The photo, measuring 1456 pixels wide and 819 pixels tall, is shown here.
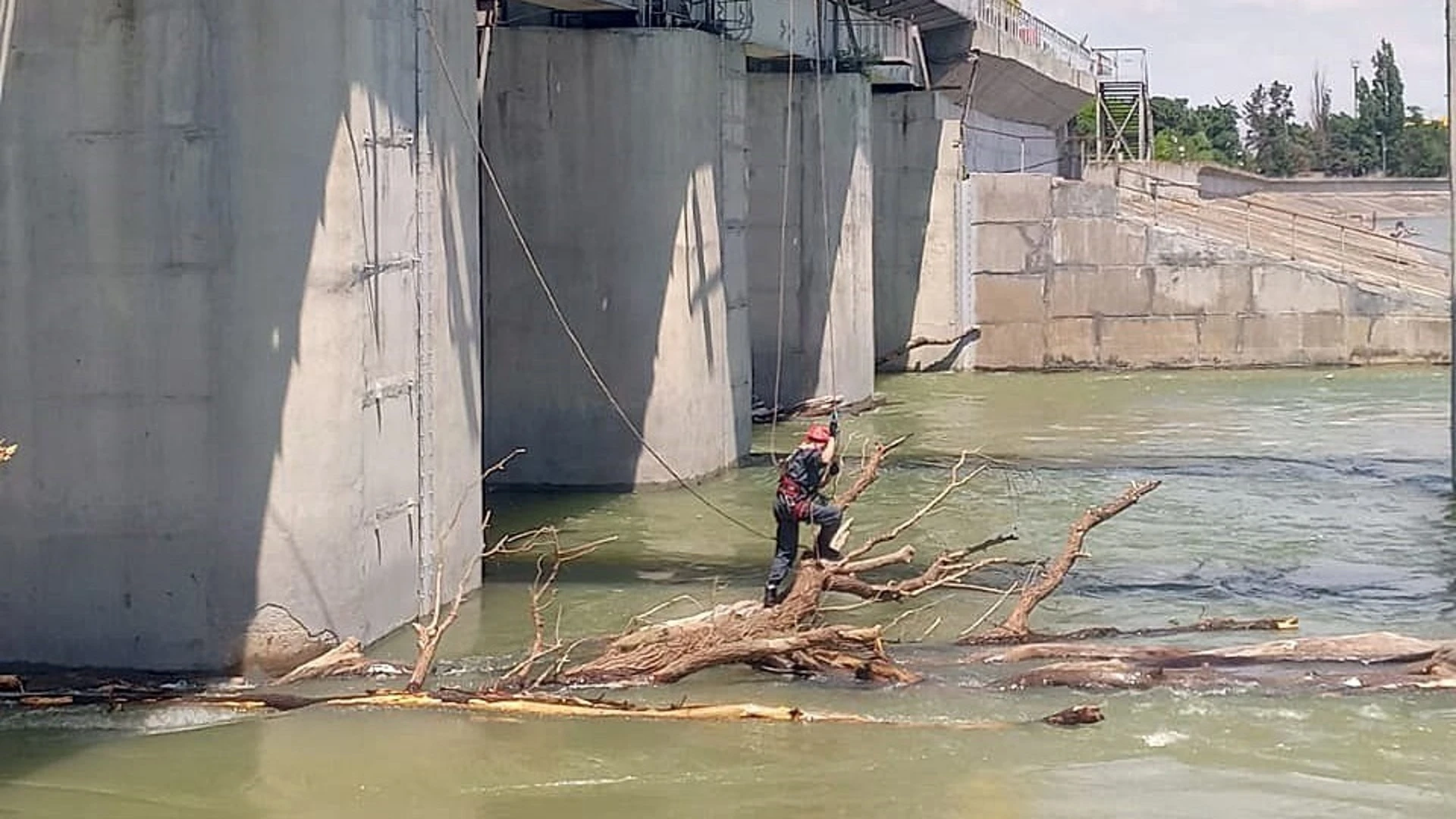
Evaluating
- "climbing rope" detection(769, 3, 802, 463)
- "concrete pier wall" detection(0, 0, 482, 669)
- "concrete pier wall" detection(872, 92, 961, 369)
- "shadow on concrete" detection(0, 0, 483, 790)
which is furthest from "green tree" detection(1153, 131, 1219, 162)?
"shadow on concrete" detection(0, 0, 483, 790)

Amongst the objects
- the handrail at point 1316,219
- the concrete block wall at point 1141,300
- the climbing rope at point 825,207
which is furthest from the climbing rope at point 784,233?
the handrail at point 1316,219

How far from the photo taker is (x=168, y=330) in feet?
48.9

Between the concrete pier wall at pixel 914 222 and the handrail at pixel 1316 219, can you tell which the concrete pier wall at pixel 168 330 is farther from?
the handrail at pixel 1316 219

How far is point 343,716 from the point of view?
14.3 metres

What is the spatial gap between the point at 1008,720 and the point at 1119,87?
57.3 metres

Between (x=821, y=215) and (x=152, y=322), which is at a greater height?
(x=821, y=215)

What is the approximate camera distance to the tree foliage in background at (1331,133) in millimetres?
121938

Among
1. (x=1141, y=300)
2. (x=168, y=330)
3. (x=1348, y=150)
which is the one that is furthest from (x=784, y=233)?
(x=1348, y=150)

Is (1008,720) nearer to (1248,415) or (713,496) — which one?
(713,496)

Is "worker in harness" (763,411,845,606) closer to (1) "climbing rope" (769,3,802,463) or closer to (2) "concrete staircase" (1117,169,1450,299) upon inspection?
(1) "climbing rope" (769,3,802,463)

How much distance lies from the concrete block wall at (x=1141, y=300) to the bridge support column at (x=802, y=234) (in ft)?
28.3

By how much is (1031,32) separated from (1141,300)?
1322cm

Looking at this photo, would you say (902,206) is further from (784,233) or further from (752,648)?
(752,648)

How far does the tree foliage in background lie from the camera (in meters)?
122
